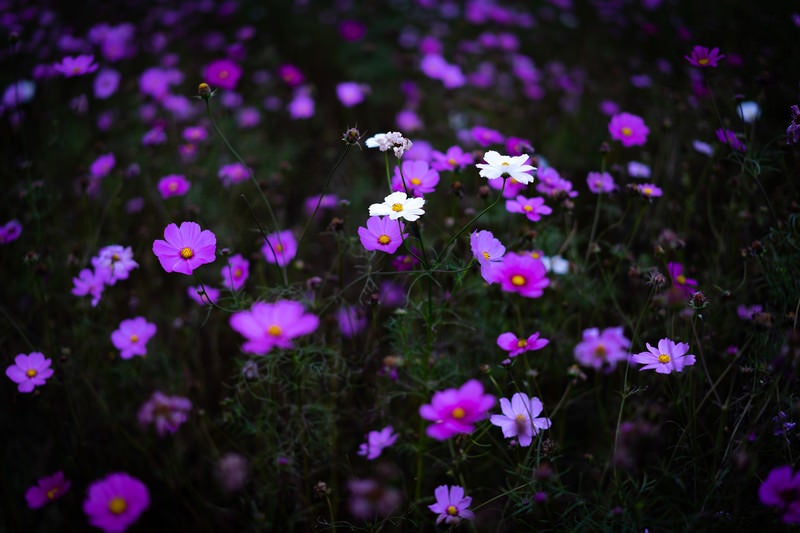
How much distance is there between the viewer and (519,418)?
3.77ft

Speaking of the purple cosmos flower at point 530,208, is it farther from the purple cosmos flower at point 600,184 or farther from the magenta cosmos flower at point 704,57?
the magenta cosmos flower at point 704,57

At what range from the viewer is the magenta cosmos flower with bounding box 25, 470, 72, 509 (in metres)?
1.19

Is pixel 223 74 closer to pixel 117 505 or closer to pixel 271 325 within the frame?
pixel 271 325

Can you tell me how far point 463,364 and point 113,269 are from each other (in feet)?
3.35

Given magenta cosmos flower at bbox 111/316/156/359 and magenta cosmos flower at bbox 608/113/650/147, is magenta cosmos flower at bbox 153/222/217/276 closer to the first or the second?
magenta cosmos flower at bbox 111/316/156/359

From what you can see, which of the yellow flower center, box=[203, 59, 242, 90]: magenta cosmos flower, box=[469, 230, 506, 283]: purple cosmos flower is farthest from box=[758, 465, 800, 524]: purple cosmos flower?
box=[203, 59, 242, 90]: magenta cosmos flower

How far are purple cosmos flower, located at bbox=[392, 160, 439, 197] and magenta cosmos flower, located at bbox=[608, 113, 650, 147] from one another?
0.62m

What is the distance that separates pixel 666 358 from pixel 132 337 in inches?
53.8

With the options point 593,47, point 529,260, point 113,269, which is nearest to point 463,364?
point 529,260

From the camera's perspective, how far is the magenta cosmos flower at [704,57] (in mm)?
1346

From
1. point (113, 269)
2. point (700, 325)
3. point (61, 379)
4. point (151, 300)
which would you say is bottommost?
point (151, 300)

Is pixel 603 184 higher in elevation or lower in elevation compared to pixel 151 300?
higher

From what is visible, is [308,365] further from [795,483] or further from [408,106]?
[408,106]

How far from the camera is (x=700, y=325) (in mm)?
1483
